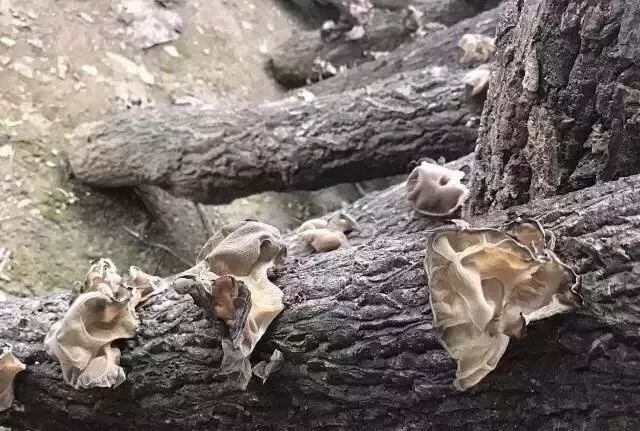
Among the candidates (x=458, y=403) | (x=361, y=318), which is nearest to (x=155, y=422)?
(x=361, y=318)

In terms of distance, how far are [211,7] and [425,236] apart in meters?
2.49

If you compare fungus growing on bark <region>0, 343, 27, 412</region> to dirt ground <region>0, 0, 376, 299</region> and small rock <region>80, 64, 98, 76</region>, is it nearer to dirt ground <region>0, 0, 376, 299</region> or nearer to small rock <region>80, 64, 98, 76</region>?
dirt ground <region>0, 0, 376, 299</region>

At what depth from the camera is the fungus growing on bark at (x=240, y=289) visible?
1.05 metres

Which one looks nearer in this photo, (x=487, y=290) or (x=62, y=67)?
(x=487, y=290)

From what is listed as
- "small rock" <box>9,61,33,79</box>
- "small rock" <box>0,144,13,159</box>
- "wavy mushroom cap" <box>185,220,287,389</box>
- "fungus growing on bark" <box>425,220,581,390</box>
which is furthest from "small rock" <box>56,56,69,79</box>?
"fungus growing on bark" <box>425,220,581,390</box>

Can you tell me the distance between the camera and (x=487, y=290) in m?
0.85

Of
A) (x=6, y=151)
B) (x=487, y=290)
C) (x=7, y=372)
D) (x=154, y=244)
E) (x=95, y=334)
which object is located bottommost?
(x=154, y=244)

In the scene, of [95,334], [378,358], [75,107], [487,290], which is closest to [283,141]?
[75,107]

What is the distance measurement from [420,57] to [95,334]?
6.20 feet

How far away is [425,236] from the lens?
104 cm

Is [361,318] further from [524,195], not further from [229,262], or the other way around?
[524,195]

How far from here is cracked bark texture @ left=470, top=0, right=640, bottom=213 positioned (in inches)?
43.5

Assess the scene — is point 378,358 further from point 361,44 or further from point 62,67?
point 361,44

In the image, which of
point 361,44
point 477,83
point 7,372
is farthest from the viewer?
point 361,44
